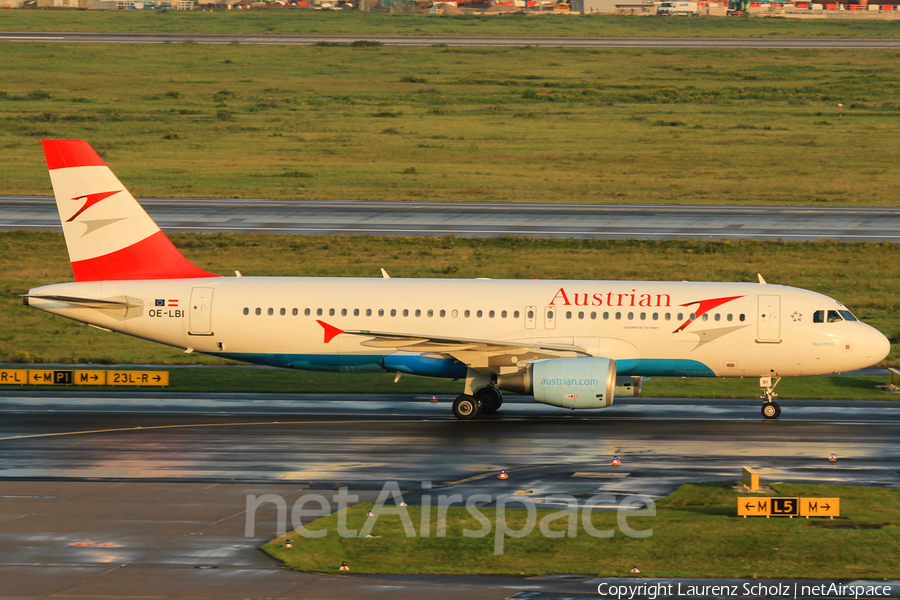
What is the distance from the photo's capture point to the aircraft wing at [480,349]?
36875 mm

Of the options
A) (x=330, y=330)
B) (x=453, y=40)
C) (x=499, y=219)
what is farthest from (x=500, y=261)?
(x=453, y=40)

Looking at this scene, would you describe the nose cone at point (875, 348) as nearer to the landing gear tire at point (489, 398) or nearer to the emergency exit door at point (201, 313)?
the landing gear tire at point (489, 398)

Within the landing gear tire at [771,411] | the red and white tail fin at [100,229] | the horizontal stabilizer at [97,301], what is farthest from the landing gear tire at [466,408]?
the horizontal stabilizer at [97,301]

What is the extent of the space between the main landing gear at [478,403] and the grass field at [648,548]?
36.9 feet

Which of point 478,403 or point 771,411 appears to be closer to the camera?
point 478,403

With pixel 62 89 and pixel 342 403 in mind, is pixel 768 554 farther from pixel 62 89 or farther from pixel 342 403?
pixel 62 89

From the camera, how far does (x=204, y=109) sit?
121 m

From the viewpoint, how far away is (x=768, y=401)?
38.2m

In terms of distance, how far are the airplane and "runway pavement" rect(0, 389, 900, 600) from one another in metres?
1.87

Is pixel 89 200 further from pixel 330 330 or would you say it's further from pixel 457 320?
pixel 457 320

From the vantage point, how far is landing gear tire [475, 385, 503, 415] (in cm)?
3853

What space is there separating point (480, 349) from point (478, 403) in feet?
6.17

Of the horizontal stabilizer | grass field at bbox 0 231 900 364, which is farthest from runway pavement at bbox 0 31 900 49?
the horizontal stabilizer

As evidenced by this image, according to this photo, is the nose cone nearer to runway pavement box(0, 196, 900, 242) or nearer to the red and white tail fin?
the red and white tail fin
